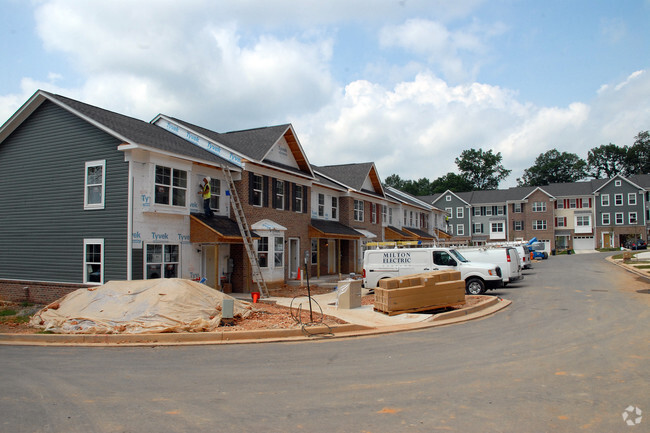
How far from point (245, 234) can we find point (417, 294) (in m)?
8.57

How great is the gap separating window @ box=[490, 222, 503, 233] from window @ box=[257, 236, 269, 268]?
61771 mm

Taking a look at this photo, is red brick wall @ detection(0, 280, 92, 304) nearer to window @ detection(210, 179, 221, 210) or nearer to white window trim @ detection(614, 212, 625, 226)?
window @ detection(210, 179, 221, 210)

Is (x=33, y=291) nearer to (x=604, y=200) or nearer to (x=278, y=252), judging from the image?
(x=278, y=252)

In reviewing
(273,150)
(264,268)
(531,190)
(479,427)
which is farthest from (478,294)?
(531,190)

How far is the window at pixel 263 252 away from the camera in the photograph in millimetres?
22047

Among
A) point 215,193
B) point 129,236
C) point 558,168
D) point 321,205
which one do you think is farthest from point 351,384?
point 558,168

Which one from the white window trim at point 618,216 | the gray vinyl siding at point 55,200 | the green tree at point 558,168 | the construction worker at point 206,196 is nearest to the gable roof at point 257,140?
the construction worker at point 206,196

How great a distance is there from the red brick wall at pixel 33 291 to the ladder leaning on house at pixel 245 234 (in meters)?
6.04

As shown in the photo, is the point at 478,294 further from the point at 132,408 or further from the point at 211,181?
the point at 132,408

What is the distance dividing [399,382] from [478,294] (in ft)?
43.1

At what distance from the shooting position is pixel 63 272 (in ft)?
59.7

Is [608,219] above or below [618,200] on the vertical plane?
below

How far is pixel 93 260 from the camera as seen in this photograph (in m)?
17.6

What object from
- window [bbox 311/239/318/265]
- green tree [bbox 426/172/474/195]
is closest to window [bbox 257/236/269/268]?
window [bbox 311/239/318/265]
